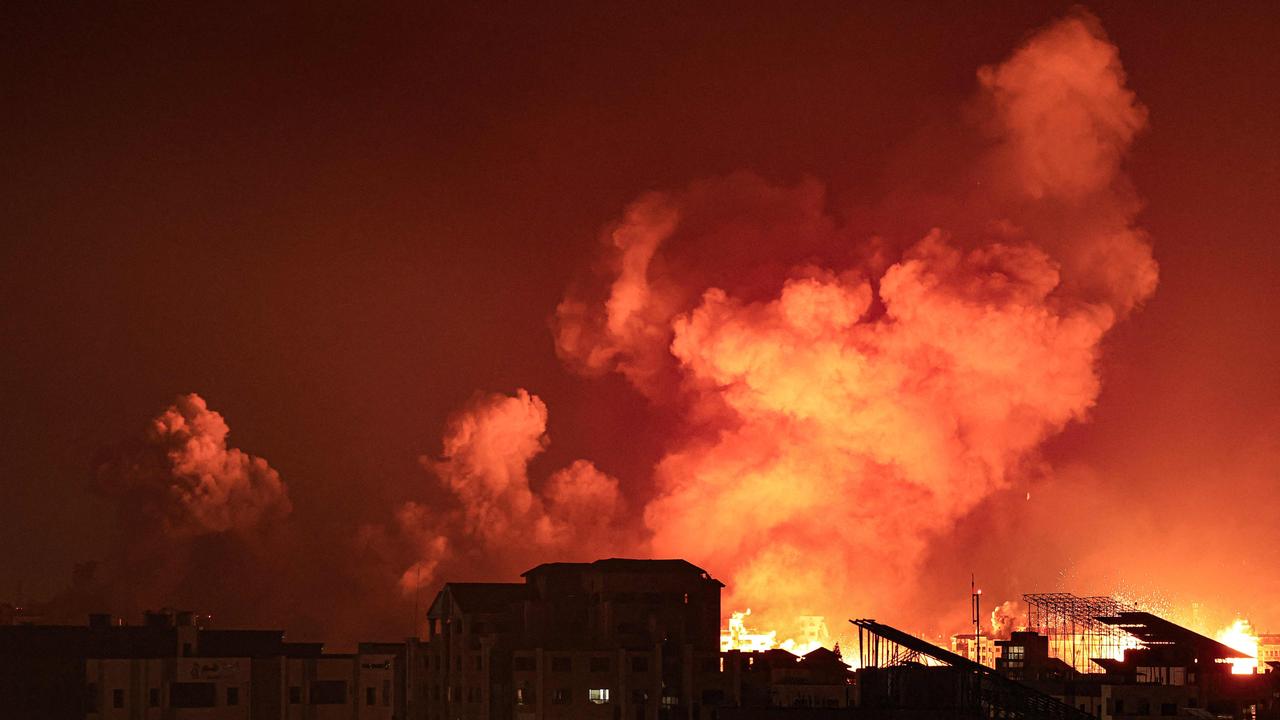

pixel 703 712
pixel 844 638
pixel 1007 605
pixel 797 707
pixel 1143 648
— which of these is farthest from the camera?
pixel 1007 605

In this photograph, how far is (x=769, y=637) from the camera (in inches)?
5359

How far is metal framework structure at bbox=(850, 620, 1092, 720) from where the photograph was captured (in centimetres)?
9400

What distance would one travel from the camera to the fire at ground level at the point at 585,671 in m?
98.2

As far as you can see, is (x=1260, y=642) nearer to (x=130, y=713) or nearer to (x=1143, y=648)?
(x=1143, y=648)

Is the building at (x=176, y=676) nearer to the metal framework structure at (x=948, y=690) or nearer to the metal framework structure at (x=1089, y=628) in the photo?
the metal framework structure at (x=948, y=690)

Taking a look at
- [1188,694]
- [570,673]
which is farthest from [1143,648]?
[570,673]

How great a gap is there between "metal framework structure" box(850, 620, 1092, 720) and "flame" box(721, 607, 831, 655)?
2882 cm

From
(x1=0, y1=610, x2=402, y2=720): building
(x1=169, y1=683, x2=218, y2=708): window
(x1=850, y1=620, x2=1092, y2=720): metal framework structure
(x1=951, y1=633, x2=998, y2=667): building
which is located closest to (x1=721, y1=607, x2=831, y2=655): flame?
(x1=951, y1=633, x2=998, y2=667): building

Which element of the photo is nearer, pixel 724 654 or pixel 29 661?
pixel 29 661

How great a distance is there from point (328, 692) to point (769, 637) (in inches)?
1507

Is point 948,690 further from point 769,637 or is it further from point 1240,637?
point 1240,637

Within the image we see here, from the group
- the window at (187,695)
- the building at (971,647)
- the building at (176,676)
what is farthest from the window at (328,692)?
the building at (971,647)

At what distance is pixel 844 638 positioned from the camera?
138875 mm

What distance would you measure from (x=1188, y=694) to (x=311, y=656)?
41878 millimetres
